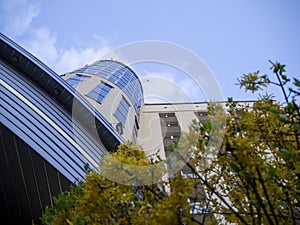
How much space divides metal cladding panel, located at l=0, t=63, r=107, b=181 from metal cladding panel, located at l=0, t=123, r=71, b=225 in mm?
170

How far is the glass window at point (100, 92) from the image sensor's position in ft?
55.3

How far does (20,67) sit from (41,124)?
430 cm

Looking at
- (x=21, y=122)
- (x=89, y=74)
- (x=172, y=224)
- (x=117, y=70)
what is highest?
(x=117, y=70)

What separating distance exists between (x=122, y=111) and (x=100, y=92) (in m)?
1.81

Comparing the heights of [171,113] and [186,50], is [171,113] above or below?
above

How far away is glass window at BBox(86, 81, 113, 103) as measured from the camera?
16841mm

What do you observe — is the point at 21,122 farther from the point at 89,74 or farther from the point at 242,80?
the point at 89,74

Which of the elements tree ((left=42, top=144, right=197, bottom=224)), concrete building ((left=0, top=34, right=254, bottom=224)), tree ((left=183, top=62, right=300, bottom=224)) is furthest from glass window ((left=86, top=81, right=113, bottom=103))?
tree ((left=42, top=144, right=197, bottom=224))

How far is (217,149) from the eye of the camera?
2109 millimetres

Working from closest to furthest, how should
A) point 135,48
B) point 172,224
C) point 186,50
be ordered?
point 172,224 < point 186,50 < point 135,48

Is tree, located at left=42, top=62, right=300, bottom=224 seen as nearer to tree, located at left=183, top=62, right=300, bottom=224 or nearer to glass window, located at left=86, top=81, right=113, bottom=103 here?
tree, located at left=183, top=62, right=300, bottom=224

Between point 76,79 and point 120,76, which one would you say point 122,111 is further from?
point 120,76

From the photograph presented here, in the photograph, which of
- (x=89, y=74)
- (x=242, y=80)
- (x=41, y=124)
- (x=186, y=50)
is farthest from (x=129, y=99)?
(x=242, y=80)

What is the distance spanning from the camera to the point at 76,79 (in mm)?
19438
